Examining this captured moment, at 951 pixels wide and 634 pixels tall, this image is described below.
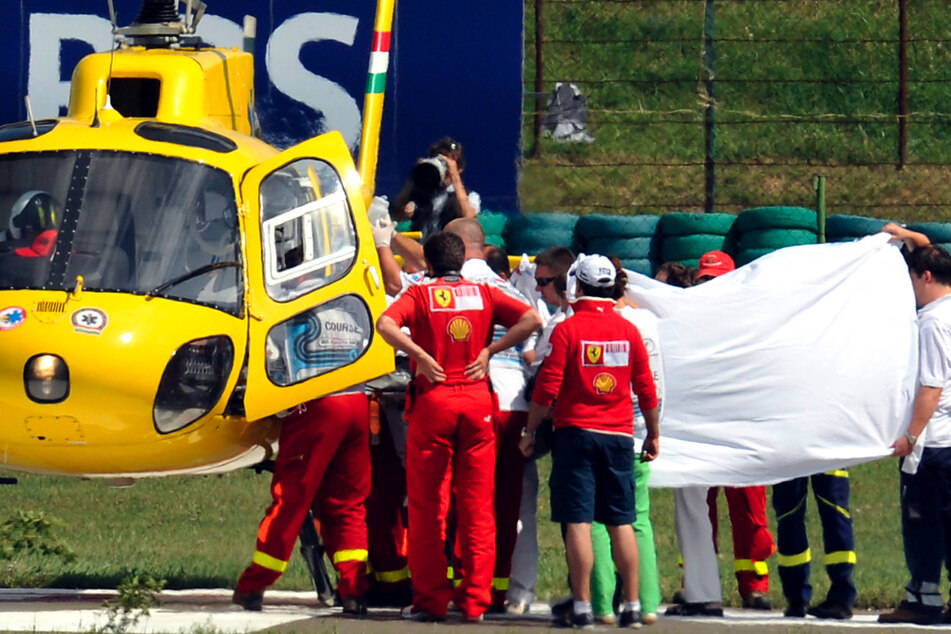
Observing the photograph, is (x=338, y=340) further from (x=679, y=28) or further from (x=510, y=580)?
(x=679, y=28)

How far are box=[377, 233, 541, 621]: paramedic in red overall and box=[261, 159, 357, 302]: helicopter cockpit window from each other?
0.49m

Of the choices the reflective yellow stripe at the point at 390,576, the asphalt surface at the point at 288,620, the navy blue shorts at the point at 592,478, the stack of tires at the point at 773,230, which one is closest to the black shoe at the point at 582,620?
the asphalt surface at the point at 288,620

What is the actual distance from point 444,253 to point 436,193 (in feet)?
5.94

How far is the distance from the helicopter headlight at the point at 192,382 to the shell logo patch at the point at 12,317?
0.71 metres

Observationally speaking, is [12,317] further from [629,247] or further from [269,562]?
[629,247]

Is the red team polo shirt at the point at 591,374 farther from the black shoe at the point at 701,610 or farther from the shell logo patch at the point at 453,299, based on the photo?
the black shoe at the point at 701,610

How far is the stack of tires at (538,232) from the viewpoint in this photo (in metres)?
16.6

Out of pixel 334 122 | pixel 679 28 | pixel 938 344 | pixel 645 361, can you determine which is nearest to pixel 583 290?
pixel 645 361

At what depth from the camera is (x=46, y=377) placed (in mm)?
7898

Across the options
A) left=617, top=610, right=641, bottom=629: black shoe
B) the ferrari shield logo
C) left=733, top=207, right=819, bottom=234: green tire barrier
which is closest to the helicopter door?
the ferrari shield logo

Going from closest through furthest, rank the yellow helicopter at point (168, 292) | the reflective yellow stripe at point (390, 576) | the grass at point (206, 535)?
the yellow helicopter at point (168, 292)
the reflective yellow stripe at point (390, 576)
the grass at point (206, 535)

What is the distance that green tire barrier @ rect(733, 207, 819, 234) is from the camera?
16.3 meters

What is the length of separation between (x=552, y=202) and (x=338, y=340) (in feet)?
38.1

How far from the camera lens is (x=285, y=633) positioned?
26.0 feet
